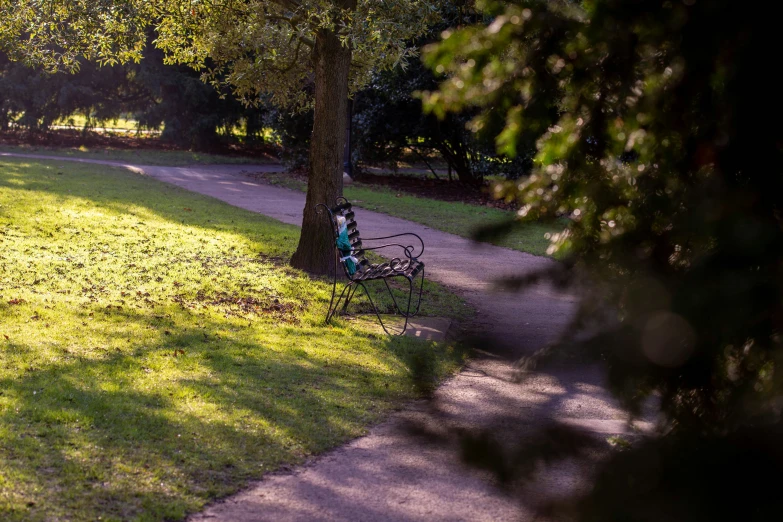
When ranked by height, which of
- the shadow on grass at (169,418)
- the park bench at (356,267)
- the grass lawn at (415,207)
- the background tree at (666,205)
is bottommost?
the shadow on grass at (169,418)

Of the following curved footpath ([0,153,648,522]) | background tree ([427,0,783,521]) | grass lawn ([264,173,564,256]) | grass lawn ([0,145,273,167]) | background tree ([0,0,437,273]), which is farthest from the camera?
grass lawn ([0,145,273,167])

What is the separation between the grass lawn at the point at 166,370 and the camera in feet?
14.0

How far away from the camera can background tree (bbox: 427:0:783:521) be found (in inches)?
53.9

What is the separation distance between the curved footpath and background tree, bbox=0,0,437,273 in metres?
2.12

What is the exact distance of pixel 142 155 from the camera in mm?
31688

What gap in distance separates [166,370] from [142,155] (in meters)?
27.1

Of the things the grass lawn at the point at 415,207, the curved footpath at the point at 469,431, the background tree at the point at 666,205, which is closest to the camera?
the background tree at the point at 666,205

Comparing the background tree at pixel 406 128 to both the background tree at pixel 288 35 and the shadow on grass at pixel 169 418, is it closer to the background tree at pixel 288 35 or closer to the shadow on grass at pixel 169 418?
the background tree at pixel 288 35

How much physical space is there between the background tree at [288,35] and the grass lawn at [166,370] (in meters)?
1.50

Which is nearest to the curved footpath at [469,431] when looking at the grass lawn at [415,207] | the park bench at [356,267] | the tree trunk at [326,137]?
the park bench at [356,267]

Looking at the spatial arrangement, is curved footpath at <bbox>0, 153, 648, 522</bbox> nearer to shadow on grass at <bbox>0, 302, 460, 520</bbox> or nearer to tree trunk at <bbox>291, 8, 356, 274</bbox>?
shadow on grass at <bbox>0, 302, 460, 520</bbox>

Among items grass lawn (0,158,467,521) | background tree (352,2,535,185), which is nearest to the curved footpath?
grass lawn (0,158,467,521)

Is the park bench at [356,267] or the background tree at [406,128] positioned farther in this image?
the background tree at [406,128]

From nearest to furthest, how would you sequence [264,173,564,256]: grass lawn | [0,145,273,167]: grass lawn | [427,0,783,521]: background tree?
1. [427,0,783,521]: background tree
2. [264,173,564,256]: grass lawn
3. [0,145,273,167]: grass lawn
